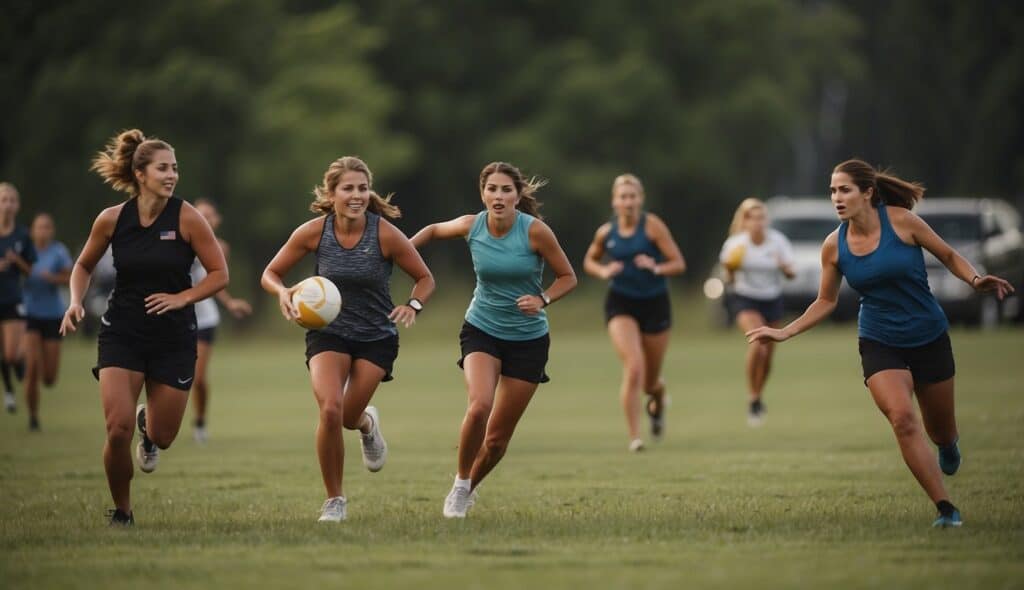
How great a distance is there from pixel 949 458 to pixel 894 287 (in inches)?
51.7

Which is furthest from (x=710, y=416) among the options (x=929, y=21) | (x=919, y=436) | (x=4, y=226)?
(x=929, y=21)

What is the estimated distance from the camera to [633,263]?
1579cm

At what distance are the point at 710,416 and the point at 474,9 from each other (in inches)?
1473

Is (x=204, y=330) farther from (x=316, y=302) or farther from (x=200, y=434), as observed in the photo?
(x=316, y=302)

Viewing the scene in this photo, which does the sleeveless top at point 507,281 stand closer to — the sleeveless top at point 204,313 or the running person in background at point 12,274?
the sleeveless top at point 204,313

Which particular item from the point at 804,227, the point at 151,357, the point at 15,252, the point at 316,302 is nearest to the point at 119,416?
the point at 151,357

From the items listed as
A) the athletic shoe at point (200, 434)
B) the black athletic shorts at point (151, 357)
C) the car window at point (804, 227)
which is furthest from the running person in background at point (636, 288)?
the car window at point (804, 227)

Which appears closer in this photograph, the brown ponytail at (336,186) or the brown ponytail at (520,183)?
the brown ponytail at (336,186)

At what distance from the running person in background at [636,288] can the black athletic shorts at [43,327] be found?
19.2 ft

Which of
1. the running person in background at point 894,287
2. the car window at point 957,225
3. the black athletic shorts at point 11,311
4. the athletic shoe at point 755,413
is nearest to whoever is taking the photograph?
the running person in background at point 894,287

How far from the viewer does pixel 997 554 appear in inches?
334

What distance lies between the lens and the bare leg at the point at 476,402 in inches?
402

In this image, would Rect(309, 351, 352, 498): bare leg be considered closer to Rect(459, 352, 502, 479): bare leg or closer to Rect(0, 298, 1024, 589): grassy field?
Rect(0, 298, 1024, 589): grassy field

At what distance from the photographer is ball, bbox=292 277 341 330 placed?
32.1ft
